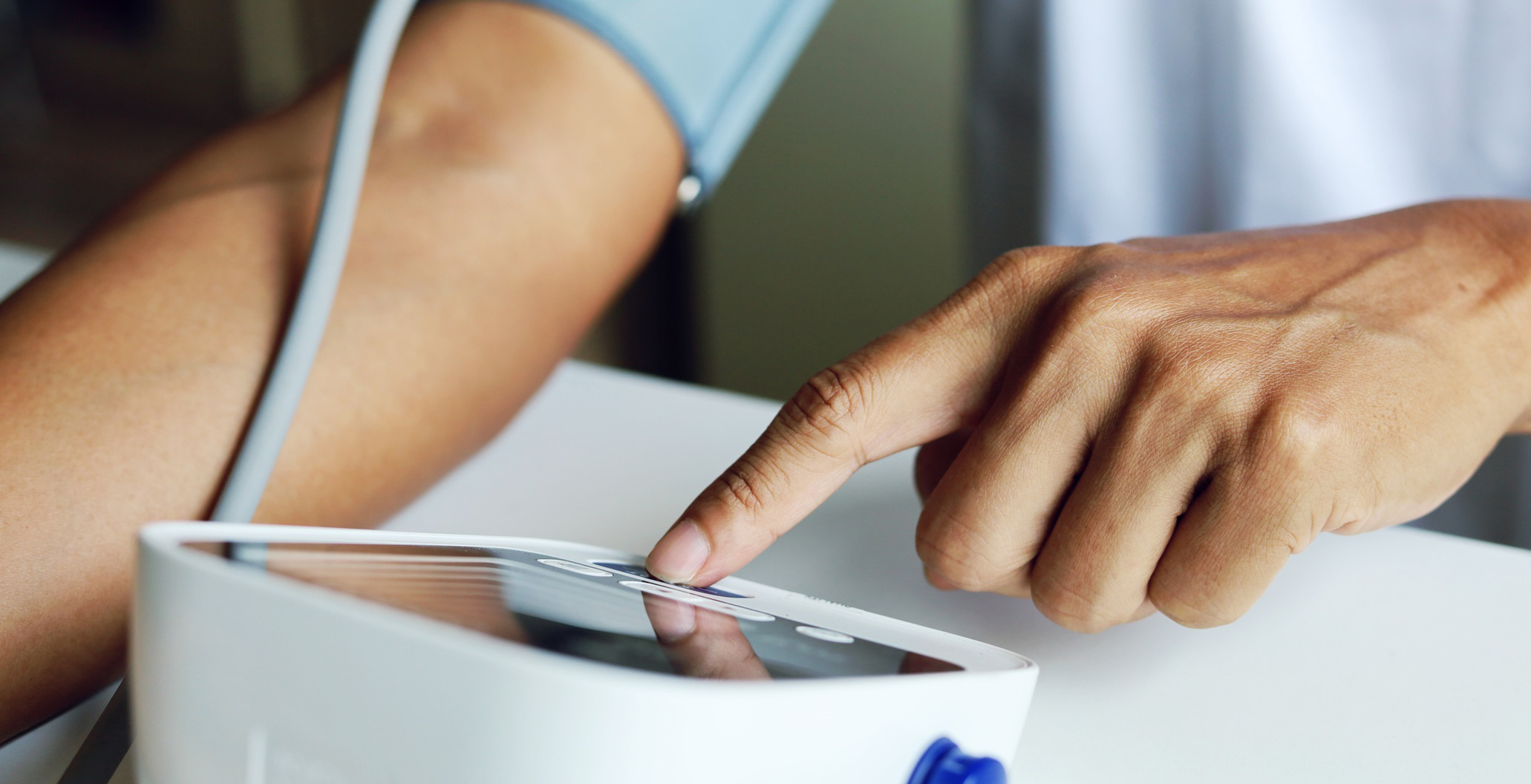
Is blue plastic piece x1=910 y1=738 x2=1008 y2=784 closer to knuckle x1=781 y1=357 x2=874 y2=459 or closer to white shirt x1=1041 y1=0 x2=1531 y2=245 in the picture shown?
knuckle x1=781 y1=357 x2=874 y2=459

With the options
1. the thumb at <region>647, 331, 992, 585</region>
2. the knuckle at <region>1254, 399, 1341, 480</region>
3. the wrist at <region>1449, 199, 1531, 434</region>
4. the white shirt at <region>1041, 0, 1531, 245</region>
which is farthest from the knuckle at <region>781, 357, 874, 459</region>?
the white shirt at <region>1041, 0, 1531, 245</region>

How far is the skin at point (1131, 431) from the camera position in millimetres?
281

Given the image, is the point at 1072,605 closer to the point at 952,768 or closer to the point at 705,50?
the point at 952,768

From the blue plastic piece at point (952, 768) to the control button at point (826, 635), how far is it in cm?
3

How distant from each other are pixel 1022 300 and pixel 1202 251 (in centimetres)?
8

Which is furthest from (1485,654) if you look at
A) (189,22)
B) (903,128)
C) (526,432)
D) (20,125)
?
(20,125)

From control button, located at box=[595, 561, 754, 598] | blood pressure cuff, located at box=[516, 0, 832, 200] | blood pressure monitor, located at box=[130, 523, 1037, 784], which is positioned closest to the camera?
blood pressure monitor, located at box=[130, 523, 1037, 784]

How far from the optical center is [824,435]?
0.96 ft

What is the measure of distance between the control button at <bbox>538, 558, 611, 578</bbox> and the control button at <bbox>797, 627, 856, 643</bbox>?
5 centimetres

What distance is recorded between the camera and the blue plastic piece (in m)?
0.18

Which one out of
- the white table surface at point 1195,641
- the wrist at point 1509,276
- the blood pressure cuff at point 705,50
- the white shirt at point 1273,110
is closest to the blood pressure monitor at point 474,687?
the white table surface at point 1195,641

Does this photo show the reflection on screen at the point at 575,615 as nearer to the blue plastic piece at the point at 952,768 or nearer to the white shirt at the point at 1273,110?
the blue plastic piece at the point at 952,768

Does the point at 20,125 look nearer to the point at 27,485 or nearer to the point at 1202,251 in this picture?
the point at 27,485

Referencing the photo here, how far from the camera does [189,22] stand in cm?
277
